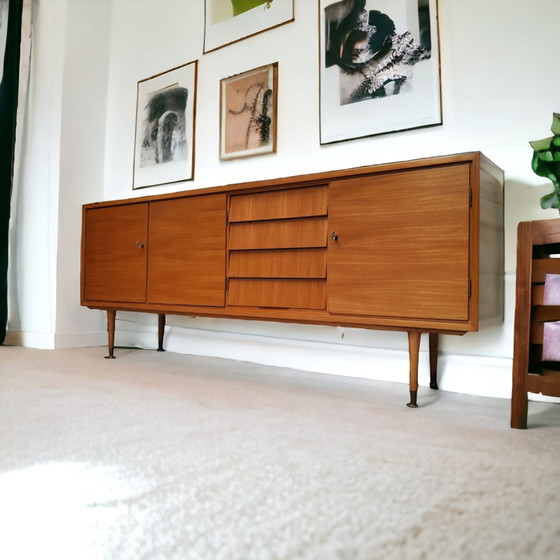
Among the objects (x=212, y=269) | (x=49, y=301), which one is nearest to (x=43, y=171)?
(x=49, y=301)

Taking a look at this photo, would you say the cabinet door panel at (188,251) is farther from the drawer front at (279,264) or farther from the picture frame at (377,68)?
the picture frame at (377,68)

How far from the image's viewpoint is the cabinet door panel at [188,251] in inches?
71.7

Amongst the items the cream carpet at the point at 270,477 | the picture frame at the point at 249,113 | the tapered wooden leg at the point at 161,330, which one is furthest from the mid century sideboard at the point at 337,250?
the picture frame at the point at 249,113

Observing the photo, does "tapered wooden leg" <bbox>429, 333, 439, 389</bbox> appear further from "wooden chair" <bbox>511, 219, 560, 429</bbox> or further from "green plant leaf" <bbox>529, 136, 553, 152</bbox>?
"green plant leaf" <bbox>529, 136, 553, 152</bbox>

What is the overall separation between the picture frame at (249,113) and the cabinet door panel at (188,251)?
1.83 ft

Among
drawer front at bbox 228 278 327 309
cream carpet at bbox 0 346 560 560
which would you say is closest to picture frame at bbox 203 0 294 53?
drawer front at bbox 228 278 327 309

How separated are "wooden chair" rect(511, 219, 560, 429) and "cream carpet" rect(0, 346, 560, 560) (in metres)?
0.11

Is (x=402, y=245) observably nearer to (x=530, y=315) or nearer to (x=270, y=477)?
(x=530, y=315)

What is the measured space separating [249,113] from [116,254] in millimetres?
953

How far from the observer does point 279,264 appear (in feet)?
5.44

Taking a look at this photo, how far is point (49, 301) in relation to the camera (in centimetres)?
273

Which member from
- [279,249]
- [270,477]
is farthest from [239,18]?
[270,477]

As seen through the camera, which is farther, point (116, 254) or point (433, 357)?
point (116, 254)

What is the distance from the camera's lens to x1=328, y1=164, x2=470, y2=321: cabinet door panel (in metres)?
1.31
